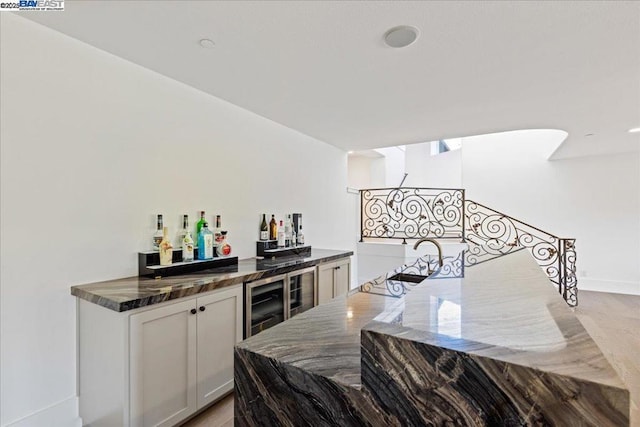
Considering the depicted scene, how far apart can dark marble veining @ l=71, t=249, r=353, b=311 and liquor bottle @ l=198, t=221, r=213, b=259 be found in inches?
5.9

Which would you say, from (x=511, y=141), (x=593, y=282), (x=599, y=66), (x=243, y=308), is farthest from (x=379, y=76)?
(x=593, y=282)

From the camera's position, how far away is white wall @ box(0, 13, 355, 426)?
1738 millimetres

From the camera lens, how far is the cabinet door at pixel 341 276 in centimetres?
349

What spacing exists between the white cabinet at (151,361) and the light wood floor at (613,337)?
0.13 metres

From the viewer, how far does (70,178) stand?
1.95m

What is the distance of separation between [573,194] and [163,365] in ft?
23.8

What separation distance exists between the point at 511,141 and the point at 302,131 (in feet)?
16.4

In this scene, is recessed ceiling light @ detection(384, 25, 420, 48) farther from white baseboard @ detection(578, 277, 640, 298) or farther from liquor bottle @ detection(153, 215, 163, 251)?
white baseboard @ detection(578, 277, 640, 298)

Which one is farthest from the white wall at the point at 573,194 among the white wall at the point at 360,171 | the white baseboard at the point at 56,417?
the white baseboard at the point at 56,417

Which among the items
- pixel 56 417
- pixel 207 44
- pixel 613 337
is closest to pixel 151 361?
pixel 56 417

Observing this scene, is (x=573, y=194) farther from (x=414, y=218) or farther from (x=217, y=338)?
(x=217, y=338)

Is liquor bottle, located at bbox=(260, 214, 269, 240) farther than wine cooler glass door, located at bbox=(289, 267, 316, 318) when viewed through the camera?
Yes

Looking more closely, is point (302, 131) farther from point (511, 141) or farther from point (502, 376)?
point (511, 141)

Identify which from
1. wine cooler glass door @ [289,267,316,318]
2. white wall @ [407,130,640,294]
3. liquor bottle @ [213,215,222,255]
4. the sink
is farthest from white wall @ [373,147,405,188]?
the sink
